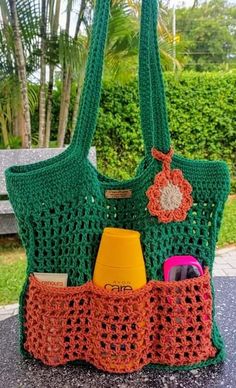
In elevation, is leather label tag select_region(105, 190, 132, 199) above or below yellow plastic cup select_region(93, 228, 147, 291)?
above

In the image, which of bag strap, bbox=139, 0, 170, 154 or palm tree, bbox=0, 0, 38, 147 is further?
palm tree, bbox=0, 0, 38, 147

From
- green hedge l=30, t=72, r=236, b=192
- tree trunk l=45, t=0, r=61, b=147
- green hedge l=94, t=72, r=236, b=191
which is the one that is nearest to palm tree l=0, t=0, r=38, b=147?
tree trunk l=45, t=0, r=61, b=147

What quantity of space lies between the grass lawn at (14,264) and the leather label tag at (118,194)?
1.88m

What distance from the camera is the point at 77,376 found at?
23.3 inches

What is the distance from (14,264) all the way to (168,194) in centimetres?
245

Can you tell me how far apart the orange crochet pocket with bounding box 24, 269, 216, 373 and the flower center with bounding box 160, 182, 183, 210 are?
10 centimetres

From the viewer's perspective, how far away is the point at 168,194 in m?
0.58

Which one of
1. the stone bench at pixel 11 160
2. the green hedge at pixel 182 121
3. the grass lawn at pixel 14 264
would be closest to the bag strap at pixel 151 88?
the grass lawn at pixel 14 264

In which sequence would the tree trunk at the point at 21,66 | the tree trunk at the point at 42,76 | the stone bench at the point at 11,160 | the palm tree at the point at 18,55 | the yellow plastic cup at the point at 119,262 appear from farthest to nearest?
1. the tree trunk at the point at 42,76
2. the palm tree at the point at 18,55
3. the tree trunk at the point at 21,66
4. the stone bench at the point at 11,160
5. the yellow plastic cup at the point at 119,262

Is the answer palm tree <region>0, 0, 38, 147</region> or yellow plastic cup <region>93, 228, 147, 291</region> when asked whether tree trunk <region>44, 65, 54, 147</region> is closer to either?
palm tree <region>0, 0, 38, 147</region>

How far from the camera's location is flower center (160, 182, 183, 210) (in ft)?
1.91

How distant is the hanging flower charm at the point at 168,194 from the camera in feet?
1.90

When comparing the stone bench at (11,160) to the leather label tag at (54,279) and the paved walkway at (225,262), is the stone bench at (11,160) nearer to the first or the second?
the paved walkway at (225,262)

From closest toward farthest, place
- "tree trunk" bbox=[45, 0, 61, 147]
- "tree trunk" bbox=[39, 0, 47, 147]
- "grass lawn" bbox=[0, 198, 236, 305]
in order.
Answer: "grass lawn" bbox=[0, 198, 236, 305]
"tree trunk" bbox=[39, 0, 47, 147]
"tree trunk" bbox=[45, 0, 61, 147]
